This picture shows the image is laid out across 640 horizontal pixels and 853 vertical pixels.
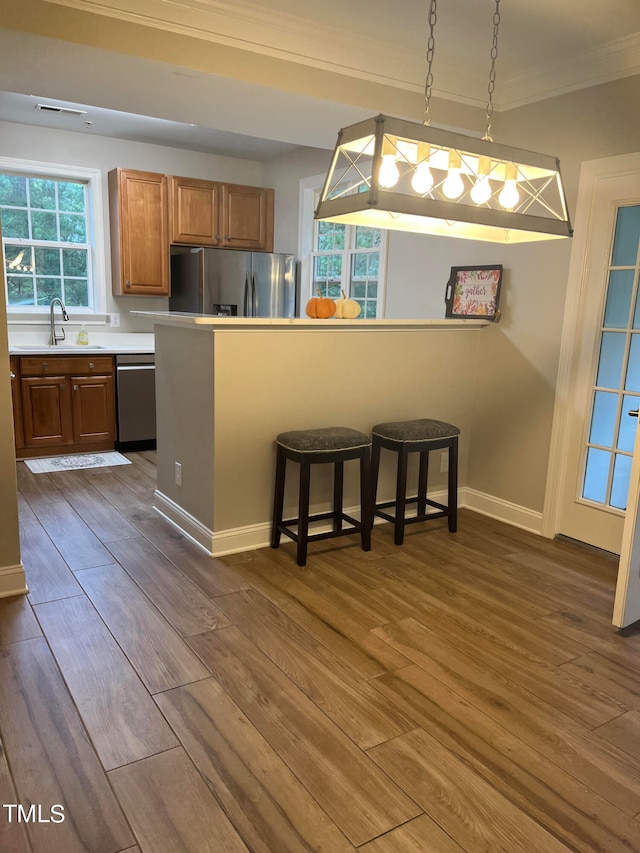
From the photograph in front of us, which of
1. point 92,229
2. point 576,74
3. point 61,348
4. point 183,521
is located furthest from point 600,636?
point 92,229

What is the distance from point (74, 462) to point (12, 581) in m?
2.35

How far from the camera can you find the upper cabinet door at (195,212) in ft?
18.9

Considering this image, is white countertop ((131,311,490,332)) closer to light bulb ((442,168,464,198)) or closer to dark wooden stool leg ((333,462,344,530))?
dark wooden stool leg ((333,462,344,530))

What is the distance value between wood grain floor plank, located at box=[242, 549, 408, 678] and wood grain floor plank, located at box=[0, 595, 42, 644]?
0.95 m

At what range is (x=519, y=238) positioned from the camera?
2914 millimetres

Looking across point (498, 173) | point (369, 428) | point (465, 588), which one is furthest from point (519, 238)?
point (465, 588)

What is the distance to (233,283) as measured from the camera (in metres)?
5.76

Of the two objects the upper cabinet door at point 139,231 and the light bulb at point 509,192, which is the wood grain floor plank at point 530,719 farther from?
the upper cabinet door at point 139,231

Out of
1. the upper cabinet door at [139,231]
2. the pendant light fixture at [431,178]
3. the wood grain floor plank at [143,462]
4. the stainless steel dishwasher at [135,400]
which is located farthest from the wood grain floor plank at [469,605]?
the upper cabinet door at [139,231]

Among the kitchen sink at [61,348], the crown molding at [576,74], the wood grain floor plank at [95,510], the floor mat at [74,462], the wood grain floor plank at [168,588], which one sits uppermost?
the crown molding at [576,74]

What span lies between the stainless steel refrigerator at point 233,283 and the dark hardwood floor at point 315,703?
9.36 ft

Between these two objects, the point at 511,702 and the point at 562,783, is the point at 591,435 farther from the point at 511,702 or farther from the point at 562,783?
the point at 562,783

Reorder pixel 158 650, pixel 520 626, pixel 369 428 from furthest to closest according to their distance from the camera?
pixel 369 428 < pixel 520 626 < pixel 158 650

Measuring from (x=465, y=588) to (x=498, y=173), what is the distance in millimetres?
1838
